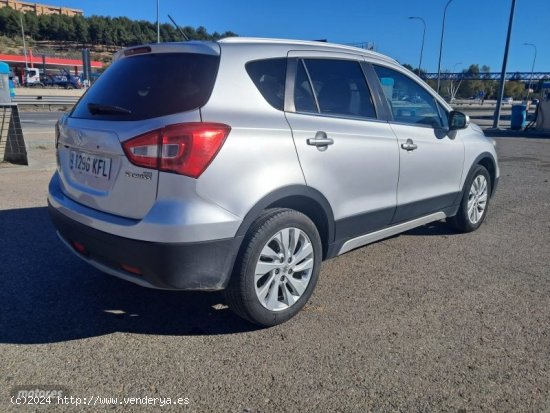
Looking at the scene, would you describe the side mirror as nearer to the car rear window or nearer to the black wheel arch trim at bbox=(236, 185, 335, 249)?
the black wheel arch trim at bbox=(236, 185, 335, 249)

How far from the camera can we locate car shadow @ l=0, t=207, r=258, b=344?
2975 millimetres

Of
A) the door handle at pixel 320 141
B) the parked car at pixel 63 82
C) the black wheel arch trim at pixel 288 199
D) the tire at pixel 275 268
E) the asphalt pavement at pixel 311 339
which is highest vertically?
the parked car at pixel 63 82

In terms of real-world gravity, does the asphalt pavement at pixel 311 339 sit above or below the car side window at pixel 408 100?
below

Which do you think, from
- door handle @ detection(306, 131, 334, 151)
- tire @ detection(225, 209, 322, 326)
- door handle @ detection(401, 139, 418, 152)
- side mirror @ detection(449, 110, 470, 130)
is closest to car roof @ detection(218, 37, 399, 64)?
door handle @ detection(306, 131, 334, 151)

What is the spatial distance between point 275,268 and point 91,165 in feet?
4.38

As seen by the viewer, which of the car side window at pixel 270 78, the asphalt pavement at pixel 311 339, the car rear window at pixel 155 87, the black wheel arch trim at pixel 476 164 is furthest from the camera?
the black wheel arch trim at pixel 476 164

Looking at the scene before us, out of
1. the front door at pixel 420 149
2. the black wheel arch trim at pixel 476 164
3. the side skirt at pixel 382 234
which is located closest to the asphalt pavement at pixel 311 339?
the side skirt at pixel 382 234

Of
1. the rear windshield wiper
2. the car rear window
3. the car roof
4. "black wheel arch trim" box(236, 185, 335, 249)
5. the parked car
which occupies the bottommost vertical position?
"black wheel arch trim" box(236, 185, 335, 249)

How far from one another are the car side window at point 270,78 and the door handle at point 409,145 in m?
1.34

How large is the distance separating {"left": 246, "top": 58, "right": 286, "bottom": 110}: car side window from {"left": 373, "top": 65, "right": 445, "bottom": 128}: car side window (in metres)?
1.17

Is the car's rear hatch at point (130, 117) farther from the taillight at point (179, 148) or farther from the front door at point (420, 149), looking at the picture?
the front door at point (420, 149)

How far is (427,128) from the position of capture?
427 centimetres

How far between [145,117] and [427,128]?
2712 mm

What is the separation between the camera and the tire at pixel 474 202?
16.4 feet
